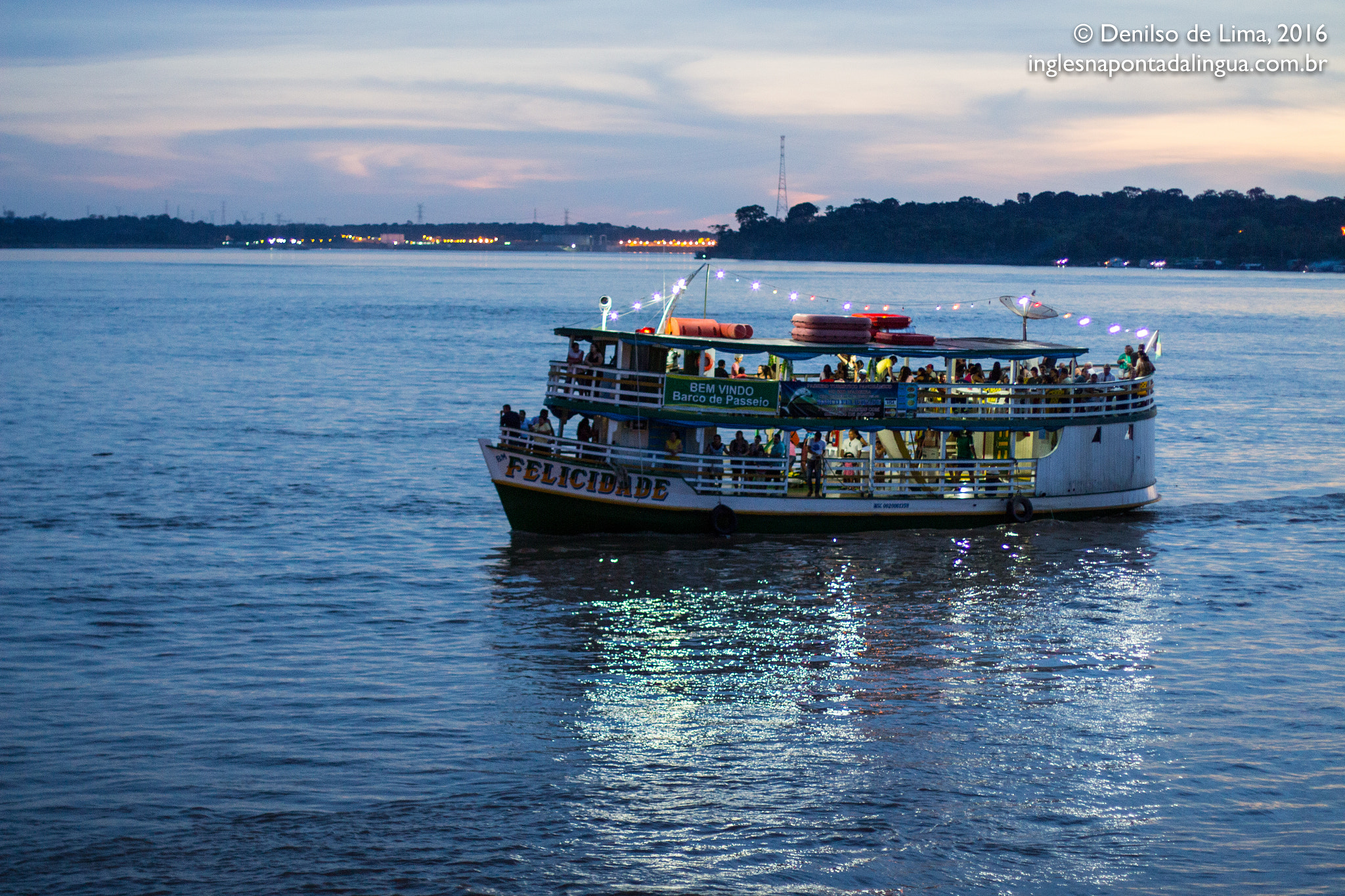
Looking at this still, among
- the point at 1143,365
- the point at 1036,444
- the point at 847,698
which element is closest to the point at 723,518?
the point at 1036,444

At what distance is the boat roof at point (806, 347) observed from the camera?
28.4 meters

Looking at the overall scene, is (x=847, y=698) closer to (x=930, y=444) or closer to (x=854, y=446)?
(x=854, y=446)

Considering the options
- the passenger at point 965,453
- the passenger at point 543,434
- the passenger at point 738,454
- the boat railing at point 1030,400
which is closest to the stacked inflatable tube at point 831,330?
the boat railing at point 1030,400

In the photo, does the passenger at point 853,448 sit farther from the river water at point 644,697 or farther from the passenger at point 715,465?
the passenger at point 715,465

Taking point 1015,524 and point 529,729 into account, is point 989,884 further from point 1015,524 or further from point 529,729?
point 1015,524

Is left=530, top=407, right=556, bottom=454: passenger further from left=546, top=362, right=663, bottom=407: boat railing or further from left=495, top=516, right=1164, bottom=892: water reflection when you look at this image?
left=495, top=516, right=1164, bottom=892: water reflection

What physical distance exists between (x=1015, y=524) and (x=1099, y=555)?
2.53 m

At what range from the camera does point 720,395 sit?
28.7 m

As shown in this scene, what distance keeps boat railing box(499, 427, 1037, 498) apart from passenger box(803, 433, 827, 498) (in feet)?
0.52

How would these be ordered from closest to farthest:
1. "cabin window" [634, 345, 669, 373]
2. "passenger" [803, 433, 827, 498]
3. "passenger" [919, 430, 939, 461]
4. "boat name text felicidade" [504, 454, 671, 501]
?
1. "boat name text felicidade" [504, 454, 671, 501]
2. "cabin window" [634, 345, 669, 373]
3. "passenger" [803, 433, 827, 498]
4. "passenger" [919, 430, 939, 461]

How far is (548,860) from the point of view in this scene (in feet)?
46.9

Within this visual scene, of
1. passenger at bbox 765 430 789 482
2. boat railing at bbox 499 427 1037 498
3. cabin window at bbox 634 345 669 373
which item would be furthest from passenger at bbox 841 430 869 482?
cabin window at bbox 634 345 669 373

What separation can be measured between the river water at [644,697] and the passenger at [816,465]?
1.21 metres

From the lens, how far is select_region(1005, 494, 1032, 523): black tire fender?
30.4m
